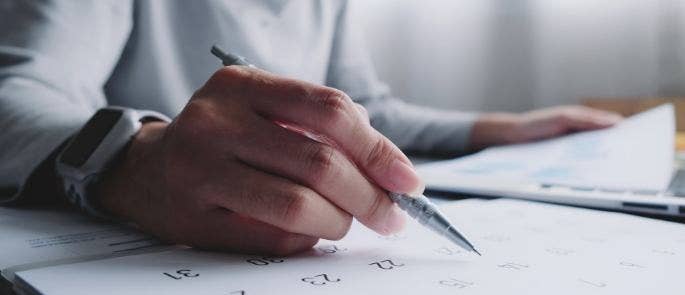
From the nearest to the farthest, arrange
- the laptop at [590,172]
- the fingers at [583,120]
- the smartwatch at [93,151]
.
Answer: the smartwatch at [93,151]
the laptop at [590,172]
the fingers at [583,120]

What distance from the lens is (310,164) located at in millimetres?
310

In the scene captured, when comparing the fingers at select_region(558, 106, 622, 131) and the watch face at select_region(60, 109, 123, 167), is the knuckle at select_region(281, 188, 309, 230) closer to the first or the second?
the watch face at select_region(60, 109, 123, 167)

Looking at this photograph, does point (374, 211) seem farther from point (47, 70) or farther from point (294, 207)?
point (47, 70)

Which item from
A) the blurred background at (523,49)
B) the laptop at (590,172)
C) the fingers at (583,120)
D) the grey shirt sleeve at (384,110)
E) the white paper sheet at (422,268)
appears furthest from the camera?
the blurred background at (523,49)

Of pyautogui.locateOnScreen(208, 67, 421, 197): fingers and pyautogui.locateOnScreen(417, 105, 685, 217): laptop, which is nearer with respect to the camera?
pyautogui.locateOnScreen(208, 67, 421, 197): fingers

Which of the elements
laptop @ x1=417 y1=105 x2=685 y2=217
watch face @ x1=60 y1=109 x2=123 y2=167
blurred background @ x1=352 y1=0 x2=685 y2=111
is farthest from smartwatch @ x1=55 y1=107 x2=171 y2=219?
blurred background @ x1=352 y1=0 x2=685 y2=111

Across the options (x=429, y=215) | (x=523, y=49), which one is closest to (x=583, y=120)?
(x=523, y=49)

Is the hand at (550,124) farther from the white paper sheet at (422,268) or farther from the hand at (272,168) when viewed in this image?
the hand at (272,168)

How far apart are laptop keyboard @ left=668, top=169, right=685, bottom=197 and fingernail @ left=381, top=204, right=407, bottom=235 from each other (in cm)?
28

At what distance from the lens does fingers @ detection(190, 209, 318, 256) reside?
32 cm

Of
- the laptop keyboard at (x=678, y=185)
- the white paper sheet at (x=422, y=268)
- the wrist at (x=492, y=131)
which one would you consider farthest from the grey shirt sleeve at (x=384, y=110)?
the white paper sheet at (x=422, y=268)

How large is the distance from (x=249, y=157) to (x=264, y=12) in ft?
1.67

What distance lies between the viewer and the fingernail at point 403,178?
1.04ft

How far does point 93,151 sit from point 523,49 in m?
1.07
